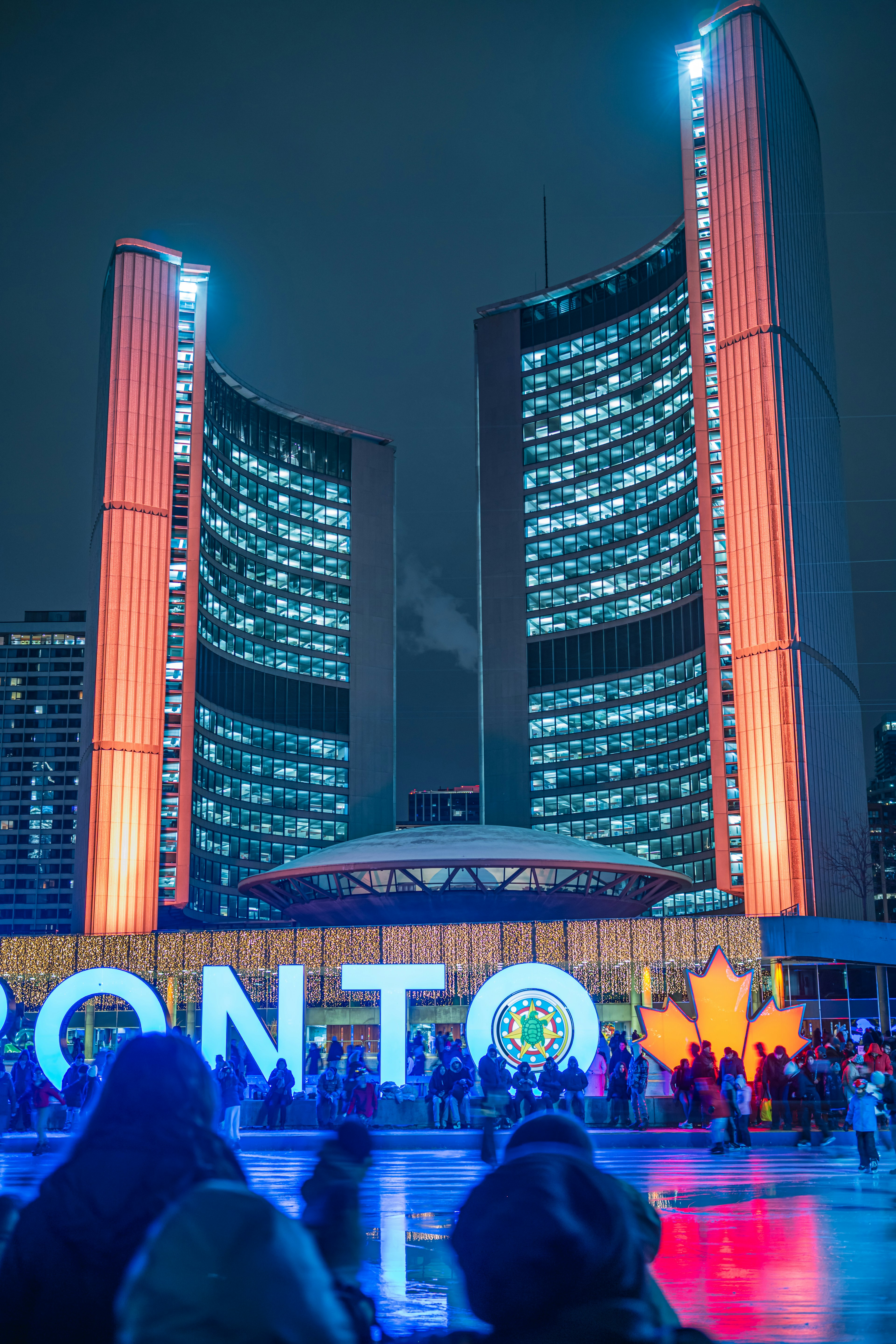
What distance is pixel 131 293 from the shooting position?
91.9 meters

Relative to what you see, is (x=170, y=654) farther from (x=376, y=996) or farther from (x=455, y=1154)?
(x=455, y=1154)

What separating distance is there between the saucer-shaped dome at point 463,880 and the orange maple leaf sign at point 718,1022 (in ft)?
77.6

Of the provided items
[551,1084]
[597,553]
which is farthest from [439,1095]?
[597,553]

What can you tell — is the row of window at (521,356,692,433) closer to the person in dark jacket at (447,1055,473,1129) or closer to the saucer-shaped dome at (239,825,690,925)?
the saucer-shaped dome at (239,825,690,925)

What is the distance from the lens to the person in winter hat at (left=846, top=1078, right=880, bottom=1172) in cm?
2184

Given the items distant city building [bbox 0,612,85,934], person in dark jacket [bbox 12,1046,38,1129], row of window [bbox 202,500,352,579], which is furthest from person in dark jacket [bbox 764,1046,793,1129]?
distant city building [bbox 0,612,85,934]

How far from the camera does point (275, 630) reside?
12581 centimetres

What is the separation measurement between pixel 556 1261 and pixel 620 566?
12042cm

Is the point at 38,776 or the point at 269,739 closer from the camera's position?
the point at 269,739

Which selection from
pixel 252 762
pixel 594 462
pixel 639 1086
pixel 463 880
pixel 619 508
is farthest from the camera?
pixel 594 462

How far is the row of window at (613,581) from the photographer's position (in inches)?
4469

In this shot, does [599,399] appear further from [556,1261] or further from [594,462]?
[556,1261]

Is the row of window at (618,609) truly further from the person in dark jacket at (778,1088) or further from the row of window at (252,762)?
the person in dark jacket at (778,1088)

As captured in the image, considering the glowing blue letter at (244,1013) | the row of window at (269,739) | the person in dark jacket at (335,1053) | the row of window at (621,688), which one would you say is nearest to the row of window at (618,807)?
the row of window at (621,688)
